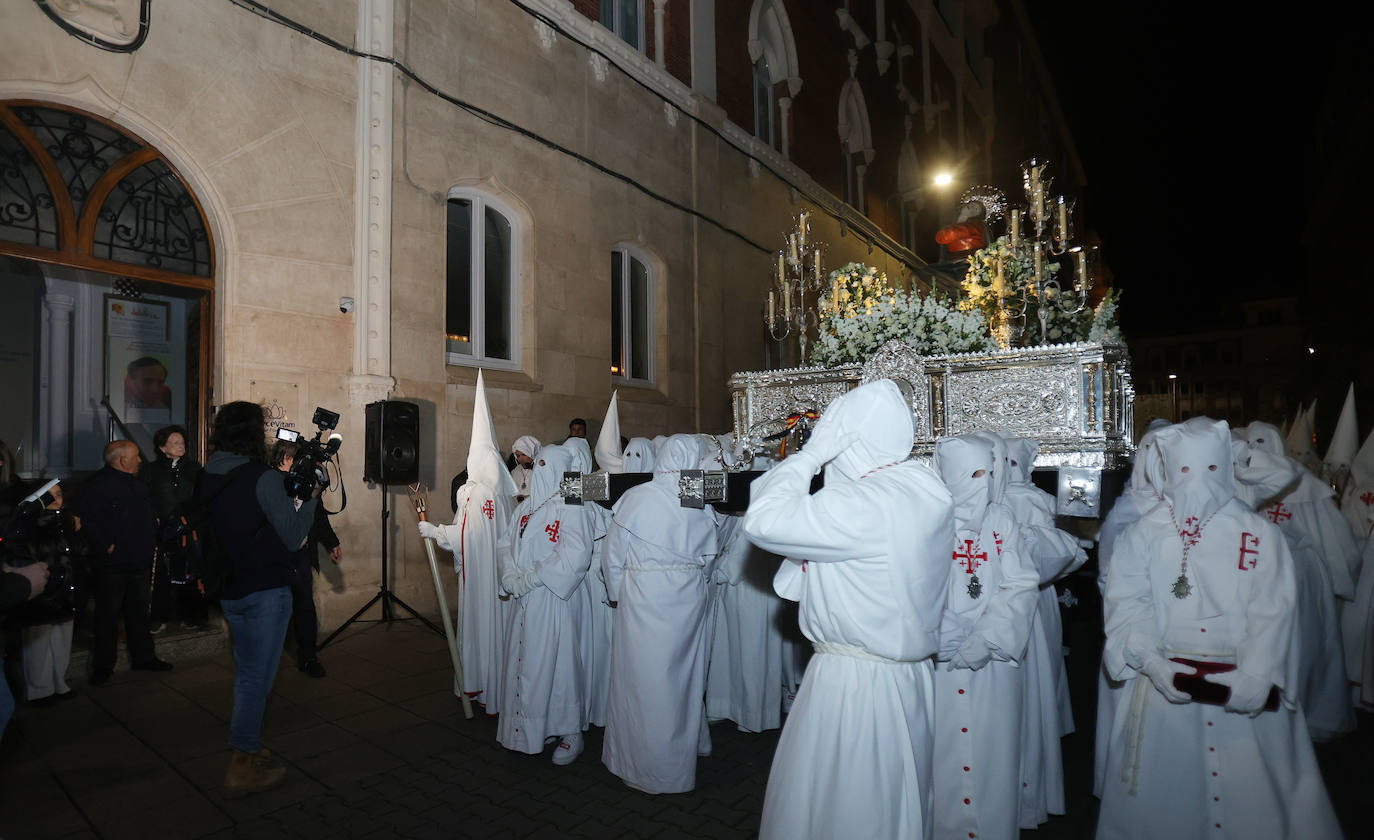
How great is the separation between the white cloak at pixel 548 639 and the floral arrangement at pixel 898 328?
3.35m

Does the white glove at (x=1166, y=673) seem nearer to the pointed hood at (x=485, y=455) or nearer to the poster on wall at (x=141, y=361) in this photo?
the pointed hood at (x=485, y=455)

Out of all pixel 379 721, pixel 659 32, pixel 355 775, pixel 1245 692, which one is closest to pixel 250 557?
pixel 355 775

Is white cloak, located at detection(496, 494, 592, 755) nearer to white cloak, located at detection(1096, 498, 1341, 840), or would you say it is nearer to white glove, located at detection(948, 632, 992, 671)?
white glove, located at detection(948, 632, 992, 671)

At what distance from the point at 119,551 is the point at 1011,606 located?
7.29 m

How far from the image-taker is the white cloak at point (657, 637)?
181 inches

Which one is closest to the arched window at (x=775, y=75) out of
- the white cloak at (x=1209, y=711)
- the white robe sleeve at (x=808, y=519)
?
the white cloak at (x=1209, y=711)

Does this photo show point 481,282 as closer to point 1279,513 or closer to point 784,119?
point 1279,513

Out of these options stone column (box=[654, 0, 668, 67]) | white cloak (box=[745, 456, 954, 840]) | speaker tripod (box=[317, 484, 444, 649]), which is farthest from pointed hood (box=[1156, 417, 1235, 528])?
stone column (box=[654, 0, 668, 67])

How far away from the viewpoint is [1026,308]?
757cm

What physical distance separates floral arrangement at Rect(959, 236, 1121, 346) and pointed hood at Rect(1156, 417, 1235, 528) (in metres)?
3.78

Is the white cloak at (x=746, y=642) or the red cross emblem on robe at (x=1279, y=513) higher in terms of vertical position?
the red cross emblem on robe at (x=1279, y=513)

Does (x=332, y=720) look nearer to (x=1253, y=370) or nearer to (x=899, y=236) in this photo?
(x=899, y=236)

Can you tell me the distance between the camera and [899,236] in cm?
2444

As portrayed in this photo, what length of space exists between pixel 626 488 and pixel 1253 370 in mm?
71381
